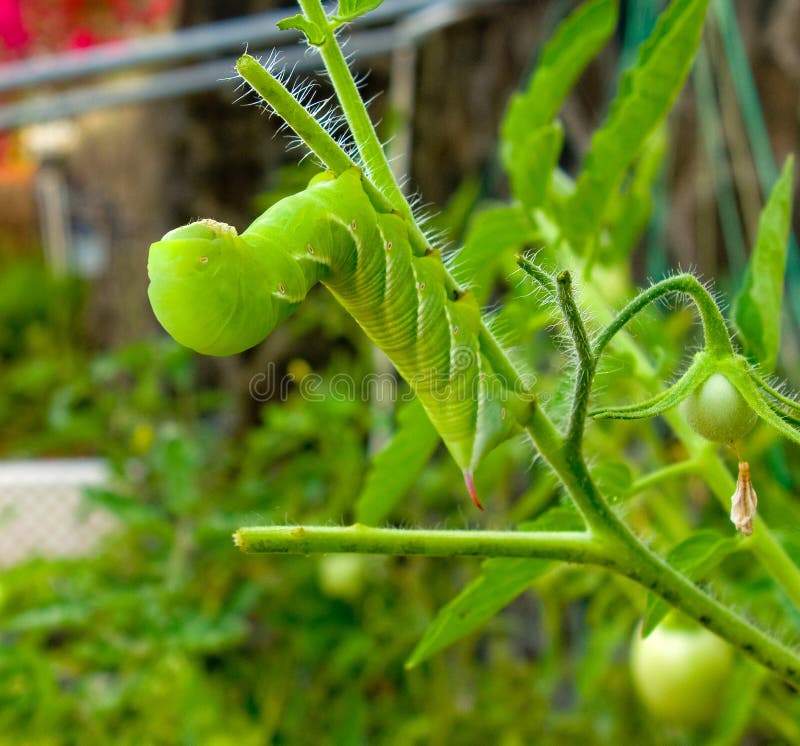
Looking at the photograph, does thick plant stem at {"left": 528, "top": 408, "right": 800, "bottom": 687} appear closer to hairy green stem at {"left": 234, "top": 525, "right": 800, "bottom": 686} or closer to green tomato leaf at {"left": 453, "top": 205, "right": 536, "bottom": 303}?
hairy green stem at {"left": 234, "top": 525, "right": 800, "bottom": 686}

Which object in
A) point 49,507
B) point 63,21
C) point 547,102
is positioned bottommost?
point 547,102

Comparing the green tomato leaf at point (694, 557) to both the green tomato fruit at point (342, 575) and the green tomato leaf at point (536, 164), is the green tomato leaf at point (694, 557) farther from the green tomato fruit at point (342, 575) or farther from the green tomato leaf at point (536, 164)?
the green tomato fruit at point (342, 575)

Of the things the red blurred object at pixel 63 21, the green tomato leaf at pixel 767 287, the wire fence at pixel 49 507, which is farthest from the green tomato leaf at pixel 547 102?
the red blurred object at pixel 63 21

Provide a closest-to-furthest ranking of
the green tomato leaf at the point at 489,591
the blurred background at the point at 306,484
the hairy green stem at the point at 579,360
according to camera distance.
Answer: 1. the hairy green stem at the point at 579,360
2. the green tomato leaf at the point at 489,591
3. the blurred background at the point at 306,484

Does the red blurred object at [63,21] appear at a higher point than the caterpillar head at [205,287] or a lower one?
higher

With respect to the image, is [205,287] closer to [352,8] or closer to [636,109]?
[352,8]

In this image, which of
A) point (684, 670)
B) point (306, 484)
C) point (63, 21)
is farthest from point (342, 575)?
point (63, 21)

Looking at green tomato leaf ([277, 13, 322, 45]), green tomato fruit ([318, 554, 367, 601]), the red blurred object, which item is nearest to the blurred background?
green tomato fruit ([318, 554, 367, 601])

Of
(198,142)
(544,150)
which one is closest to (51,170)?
(198,142)
